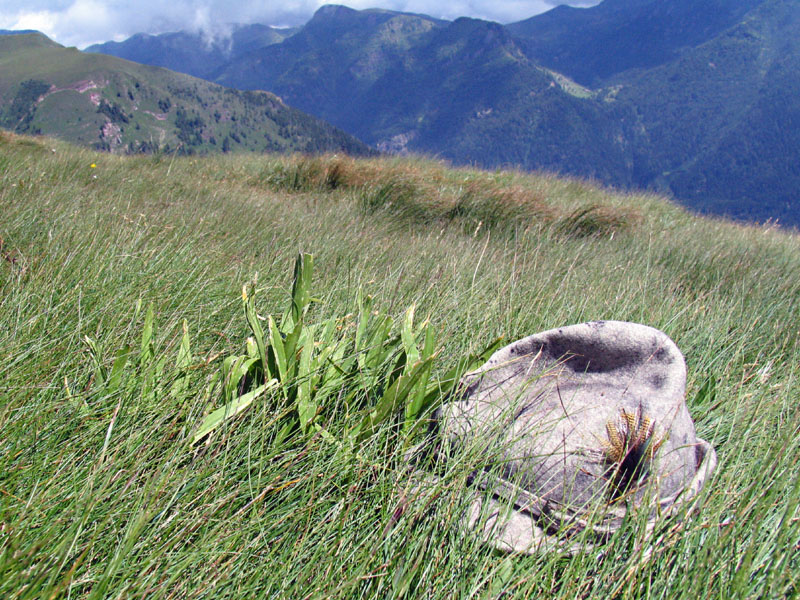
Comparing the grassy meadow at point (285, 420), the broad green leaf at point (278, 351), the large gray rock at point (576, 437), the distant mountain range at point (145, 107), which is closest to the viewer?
the grassy meadow at point (285, 420)

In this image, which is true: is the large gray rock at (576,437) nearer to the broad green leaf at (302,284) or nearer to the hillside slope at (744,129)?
the broad green leaf at (302,284)

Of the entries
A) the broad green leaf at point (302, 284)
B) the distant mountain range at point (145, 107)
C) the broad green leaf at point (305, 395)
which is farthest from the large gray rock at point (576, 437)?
the distant mountain range at point (145, 107)

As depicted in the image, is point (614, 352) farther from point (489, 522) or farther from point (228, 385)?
point (228, 385)

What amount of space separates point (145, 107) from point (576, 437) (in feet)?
485

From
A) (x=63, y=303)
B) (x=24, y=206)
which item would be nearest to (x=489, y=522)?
(x=63, y=303)

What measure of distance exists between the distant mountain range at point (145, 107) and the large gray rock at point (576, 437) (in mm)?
113406

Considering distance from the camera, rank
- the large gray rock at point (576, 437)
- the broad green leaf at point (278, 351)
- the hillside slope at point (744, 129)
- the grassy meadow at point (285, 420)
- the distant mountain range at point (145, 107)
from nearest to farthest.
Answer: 1. the grassy meadow at point (285, 420)
2. the large gray rock at point (576, 437)
3. the broad green leaf at point (278, 351)
4. the distant mountain range at point (145, 107)
5. the hillside slope at point (744, 129)

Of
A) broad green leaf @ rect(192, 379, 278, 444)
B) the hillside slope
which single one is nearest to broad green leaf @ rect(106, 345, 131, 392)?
broad green leaf @ rect(192, 379, 278, 444)

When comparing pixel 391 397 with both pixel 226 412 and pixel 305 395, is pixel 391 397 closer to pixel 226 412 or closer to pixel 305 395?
pixel 305 395

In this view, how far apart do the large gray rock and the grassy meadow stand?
0.07m

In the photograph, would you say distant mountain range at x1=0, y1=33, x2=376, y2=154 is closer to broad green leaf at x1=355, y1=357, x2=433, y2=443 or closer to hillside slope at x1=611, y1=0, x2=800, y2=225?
broad green leaf at x1=355, y1=357, x2=433, y2=443

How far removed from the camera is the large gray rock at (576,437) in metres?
1.15

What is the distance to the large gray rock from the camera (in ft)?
3.77

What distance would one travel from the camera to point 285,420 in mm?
1407
